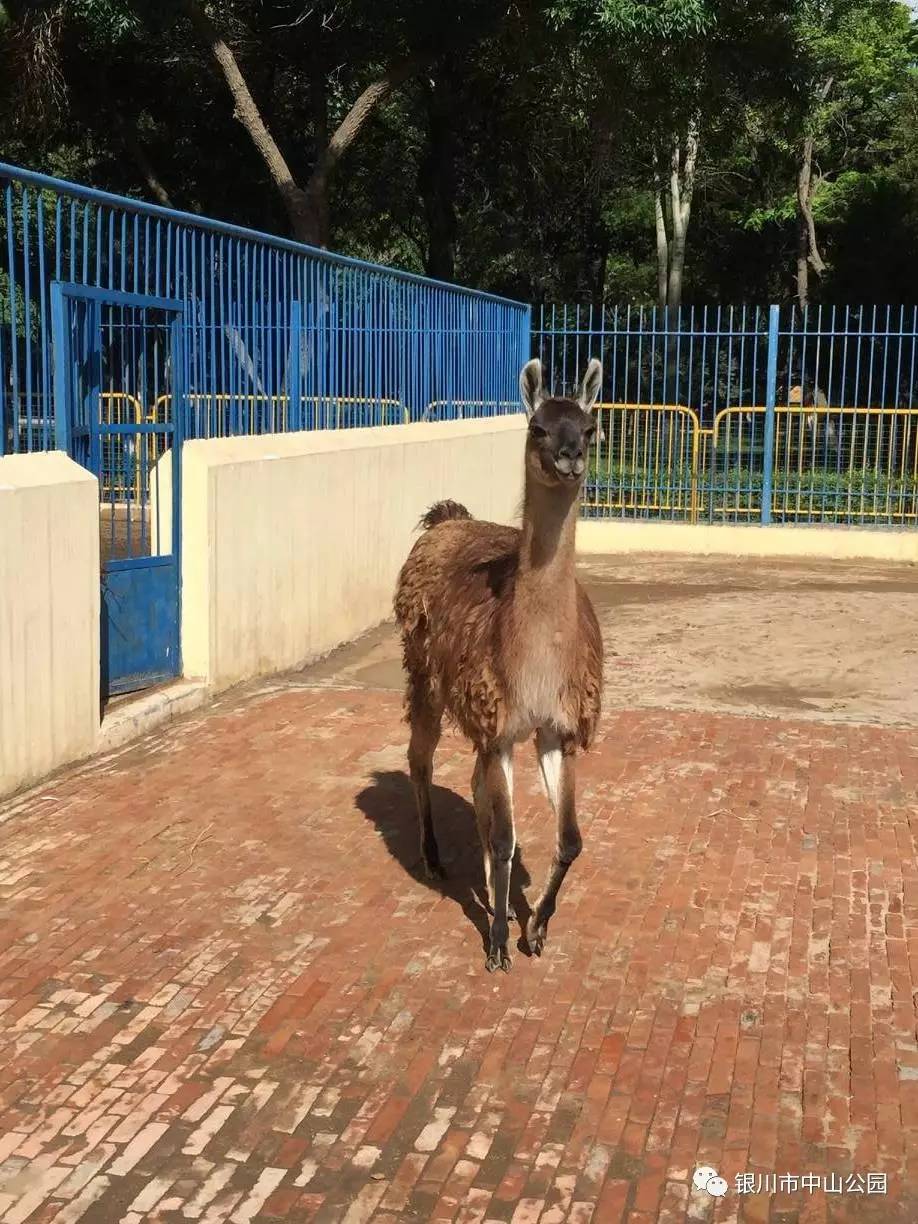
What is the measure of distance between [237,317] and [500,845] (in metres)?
5.73

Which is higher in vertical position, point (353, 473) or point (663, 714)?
point (353, 473)

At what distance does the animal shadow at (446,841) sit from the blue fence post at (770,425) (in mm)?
11281

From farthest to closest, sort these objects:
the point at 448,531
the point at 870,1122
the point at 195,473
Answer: the point at 195,473 → the point at 448,531 → the point at 870,1122

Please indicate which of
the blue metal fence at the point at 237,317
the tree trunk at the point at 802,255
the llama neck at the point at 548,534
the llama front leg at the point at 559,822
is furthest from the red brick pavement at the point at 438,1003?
the tree trunk at the point at 802,255

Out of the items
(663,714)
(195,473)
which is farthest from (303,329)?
(663,714)

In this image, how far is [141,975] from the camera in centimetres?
527

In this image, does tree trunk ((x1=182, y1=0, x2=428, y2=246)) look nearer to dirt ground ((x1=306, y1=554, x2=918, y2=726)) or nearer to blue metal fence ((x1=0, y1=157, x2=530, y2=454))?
blue metal fence ((x1=0, y1=157, x2=530, y2=454))

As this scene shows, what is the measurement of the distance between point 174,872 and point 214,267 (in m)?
4.97

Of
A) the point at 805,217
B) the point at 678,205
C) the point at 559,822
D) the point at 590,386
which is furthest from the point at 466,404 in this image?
the point at 805,217

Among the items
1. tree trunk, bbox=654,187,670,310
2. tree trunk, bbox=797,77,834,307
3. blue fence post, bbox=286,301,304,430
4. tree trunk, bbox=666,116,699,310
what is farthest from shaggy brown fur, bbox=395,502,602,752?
tree trunk, bbox=654,187,670,310

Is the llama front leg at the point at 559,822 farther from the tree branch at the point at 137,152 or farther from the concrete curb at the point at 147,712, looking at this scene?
the tree branch at the point at 137,152

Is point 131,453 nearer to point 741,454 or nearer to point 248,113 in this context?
point 741,454

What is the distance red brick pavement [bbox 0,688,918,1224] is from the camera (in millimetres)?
3986

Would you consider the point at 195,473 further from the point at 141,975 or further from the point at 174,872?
the point at 141,975
